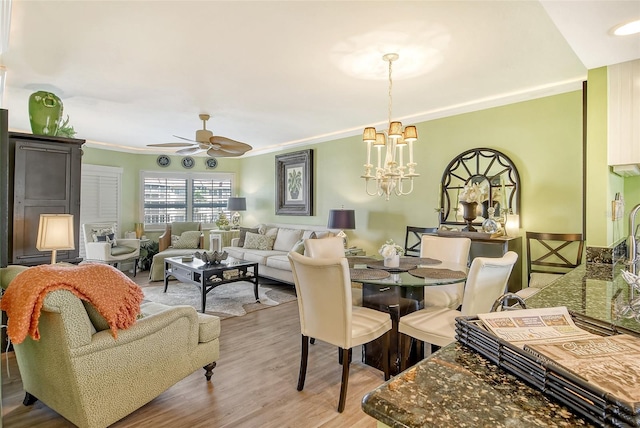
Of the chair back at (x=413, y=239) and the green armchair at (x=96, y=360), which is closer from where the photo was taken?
the green armchair at (x=96, y=360)

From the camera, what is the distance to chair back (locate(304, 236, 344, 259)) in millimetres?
3297

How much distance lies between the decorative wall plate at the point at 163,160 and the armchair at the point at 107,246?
169 cm

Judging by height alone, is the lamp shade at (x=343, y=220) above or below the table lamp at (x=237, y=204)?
below

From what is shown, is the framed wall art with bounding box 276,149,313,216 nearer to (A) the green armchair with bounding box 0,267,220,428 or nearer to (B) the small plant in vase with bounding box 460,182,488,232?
(B) the small plant in vase with bounding box 460,182,488,232

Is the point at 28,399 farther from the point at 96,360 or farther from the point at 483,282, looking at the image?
the point at 483,282

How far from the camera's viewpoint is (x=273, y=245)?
608cm

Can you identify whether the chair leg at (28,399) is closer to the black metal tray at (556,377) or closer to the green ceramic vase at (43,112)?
the green ceramic vase at (43,112)

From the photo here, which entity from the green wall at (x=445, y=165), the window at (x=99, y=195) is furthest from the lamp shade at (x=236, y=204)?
the window at (x=99, y=195)

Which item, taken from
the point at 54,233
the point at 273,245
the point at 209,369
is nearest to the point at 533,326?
the point at 209,369

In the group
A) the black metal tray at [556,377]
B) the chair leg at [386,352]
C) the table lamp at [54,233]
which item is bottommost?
the chair leg at [386,352]

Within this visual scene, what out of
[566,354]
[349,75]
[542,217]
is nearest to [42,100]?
[349,75]

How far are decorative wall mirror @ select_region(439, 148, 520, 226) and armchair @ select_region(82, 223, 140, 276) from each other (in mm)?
5375

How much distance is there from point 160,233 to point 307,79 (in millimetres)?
5491

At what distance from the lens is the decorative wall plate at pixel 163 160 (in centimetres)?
738
